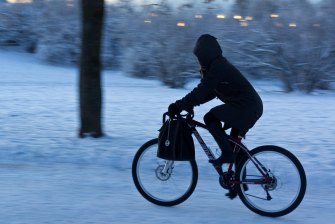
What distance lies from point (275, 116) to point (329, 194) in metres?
5.91

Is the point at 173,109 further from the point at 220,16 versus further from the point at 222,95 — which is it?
the point at 220,16

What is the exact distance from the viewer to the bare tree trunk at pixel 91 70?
8.32 meters

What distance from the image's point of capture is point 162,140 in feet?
17.9

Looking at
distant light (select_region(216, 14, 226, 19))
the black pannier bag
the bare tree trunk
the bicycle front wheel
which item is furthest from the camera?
distant light (select_region(216, 14, 226, 19))

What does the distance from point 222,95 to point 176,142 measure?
678mm

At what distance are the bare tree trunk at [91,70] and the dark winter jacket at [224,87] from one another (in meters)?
3.50

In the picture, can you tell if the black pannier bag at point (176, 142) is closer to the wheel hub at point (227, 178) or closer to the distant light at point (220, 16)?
the wheel hub at point (227, 178)

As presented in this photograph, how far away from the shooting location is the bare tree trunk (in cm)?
832

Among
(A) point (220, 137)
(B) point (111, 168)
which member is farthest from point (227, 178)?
(B) point (111, 168)

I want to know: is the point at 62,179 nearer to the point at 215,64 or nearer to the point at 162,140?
the point at 162,140

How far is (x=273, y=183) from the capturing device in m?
5.26

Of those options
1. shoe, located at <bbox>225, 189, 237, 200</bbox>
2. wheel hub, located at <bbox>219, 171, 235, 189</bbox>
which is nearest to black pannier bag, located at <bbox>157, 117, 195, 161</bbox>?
wheel hub, located at <bbox>219, 171, 235, 189</bbox>

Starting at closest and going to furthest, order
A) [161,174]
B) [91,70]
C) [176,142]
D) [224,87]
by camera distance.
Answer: [224,87] < [176,142] < [161,174] < [91,70]

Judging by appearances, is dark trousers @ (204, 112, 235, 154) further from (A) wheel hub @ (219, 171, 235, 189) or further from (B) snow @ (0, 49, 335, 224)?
(B) snow @ (0, 49, 335, 224)
